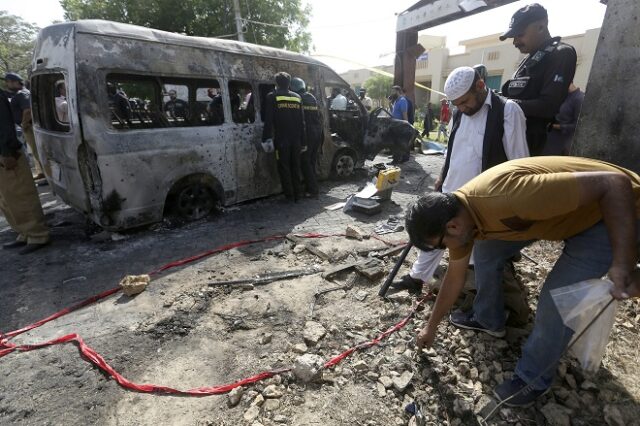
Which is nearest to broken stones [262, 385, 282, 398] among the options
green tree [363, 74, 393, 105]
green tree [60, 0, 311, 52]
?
green tree [60, 0, 311, 52]

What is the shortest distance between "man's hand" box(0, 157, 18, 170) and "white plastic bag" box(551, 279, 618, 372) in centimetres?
483

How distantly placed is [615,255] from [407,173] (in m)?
6.31

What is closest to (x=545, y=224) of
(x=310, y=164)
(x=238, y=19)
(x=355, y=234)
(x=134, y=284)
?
(x=355, y=234)

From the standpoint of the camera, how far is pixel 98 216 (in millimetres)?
3744

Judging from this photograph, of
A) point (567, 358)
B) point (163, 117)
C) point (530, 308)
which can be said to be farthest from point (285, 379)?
point (163, 117)

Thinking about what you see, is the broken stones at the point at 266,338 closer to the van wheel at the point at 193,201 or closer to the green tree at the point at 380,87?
the van wheel at the point at 193,201

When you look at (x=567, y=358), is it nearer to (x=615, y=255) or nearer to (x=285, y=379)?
(x=615, y=255)

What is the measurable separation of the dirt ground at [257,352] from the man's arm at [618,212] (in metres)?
0.88

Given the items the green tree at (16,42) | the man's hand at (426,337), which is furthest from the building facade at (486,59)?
the green tree at (16,42)

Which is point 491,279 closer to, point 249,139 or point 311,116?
point 249,139

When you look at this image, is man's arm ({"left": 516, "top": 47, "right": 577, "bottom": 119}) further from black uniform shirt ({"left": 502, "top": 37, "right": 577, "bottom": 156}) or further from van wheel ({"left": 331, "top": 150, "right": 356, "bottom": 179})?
van wheel ({"left": 331, "top": 150, "right": 356, "bottom": 179})

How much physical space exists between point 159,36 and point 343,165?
12.9 feet

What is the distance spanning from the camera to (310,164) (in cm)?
562

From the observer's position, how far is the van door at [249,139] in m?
4.73
